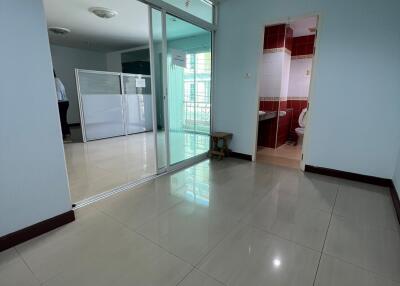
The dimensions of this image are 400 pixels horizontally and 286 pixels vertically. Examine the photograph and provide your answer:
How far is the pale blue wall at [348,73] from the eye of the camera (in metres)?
2.68

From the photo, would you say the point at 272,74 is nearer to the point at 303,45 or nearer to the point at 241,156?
the point at 303,45

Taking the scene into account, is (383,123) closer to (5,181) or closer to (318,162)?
(318,162)

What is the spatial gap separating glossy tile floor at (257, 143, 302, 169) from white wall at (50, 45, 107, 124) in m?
6.98

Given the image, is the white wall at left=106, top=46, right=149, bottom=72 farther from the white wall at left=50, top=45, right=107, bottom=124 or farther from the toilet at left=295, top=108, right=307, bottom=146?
the toilet at left=295, top=108, right=307, bottom=146

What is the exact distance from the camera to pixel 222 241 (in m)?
1.81

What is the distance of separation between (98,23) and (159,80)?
3160mm

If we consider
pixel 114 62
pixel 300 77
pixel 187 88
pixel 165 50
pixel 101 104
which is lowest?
pixel 101 104

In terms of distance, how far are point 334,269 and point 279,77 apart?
379 cm

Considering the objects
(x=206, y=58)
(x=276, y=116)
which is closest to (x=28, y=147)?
(x=206, y=58)

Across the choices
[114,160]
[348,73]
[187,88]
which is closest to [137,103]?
[114,160]

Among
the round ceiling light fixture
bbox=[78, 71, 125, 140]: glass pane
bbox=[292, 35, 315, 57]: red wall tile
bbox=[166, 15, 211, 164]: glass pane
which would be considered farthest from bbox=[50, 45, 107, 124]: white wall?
Result: bbox=[292, 35, 315, 57]: red wall tile

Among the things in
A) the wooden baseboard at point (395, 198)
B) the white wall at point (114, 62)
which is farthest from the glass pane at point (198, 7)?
the white wall at point (114, 62)

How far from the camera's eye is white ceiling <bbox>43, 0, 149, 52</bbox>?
12.6ft

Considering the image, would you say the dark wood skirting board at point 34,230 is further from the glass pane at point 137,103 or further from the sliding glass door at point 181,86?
the glass pane at point 137,103
